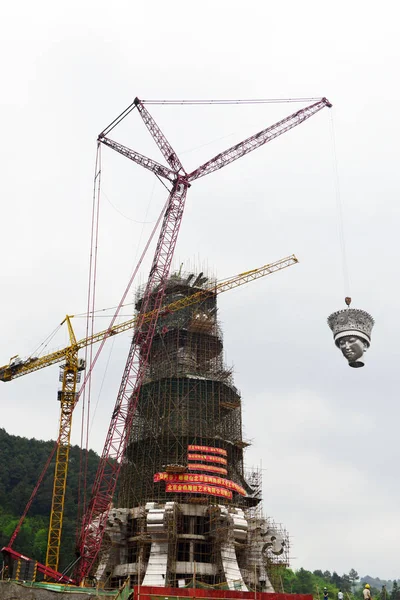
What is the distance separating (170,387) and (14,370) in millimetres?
24832

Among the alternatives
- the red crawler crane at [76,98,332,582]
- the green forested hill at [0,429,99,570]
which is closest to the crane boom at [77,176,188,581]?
the red crawler crane at [76,98,332,582]

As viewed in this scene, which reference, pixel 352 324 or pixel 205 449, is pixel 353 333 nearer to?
pixel 352 324

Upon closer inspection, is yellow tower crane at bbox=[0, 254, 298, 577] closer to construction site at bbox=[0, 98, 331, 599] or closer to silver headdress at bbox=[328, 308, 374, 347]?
construction site at bbox=[0, 98, 331, 599]

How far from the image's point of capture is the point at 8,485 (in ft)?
519

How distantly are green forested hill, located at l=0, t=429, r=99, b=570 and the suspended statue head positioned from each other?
99254 mm

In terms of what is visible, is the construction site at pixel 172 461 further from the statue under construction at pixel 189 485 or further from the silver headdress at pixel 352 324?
the silver headdress at pixel 352 324

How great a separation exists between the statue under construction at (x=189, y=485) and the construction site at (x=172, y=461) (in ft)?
0.50

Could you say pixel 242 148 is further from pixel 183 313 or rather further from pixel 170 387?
pixel 170 387

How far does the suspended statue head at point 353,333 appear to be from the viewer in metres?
46.1

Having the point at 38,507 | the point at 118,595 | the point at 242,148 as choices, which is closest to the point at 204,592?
the point at 118,595

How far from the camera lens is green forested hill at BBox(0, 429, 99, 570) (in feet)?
446

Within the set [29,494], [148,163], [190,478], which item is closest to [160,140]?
[148,163]

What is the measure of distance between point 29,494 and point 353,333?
126 m

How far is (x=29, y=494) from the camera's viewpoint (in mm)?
153125
